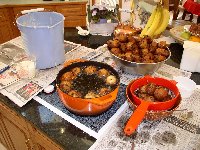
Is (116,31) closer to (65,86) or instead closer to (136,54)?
(136,54)

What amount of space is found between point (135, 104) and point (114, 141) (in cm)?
14

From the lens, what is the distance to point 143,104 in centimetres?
68

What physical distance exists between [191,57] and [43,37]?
0.66m

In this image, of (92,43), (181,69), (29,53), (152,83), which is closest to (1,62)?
(29,53)

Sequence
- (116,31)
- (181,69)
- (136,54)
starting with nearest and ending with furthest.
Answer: (136,54), (181,69), (116,31)

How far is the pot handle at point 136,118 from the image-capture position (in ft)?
2.04

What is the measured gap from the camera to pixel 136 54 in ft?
2.99

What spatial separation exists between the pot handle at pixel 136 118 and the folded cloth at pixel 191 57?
0.43 meters

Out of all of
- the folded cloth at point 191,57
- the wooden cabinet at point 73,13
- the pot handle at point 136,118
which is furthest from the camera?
the wooden cabinet at point 73,13

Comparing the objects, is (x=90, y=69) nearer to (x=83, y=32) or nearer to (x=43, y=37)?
(x=43, y=37)

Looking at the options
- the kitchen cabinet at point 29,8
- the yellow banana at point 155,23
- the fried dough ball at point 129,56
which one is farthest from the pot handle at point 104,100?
the kitchen cabinet at point 29,8

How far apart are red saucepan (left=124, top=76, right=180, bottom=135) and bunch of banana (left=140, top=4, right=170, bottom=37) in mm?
473

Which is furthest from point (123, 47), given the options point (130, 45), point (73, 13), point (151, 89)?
point (73, 13)

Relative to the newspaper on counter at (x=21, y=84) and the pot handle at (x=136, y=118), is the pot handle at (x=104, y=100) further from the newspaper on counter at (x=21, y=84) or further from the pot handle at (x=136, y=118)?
the newspaper on counter at (x=21, y=84)
